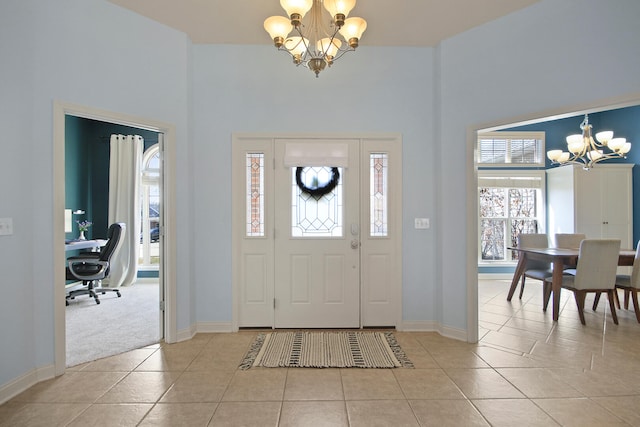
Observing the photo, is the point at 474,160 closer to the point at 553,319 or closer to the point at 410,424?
the point at 553,319

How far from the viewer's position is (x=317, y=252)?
3.59 meters

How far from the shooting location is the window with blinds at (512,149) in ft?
19.5

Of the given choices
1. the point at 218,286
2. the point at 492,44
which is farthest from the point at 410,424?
the point at 492,44

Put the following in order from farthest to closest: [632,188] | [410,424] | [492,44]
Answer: [632,188] → [492,44] → [410,424]

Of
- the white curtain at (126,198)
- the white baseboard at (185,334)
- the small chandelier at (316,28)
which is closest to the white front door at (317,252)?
the white baseboard at (185,334)

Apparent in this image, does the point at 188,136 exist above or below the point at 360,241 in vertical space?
above

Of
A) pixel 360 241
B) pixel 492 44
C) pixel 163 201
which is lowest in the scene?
pixel 360 241

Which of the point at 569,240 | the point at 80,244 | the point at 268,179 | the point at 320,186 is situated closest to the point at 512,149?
the point at 569,240

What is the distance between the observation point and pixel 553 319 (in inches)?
150

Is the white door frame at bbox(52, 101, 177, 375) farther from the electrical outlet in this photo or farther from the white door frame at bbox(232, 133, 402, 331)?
the electrical outlet

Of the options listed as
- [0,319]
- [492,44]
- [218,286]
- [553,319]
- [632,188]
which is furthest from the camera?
[632,188]

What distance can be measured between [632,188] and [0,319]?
7.96 m

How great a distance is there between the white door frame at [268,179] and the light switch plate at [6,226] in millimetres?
1716

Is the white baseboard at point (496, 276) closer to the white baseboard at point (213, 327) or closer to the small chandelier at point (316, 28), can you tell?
the white baseboard at point (213, 327)
